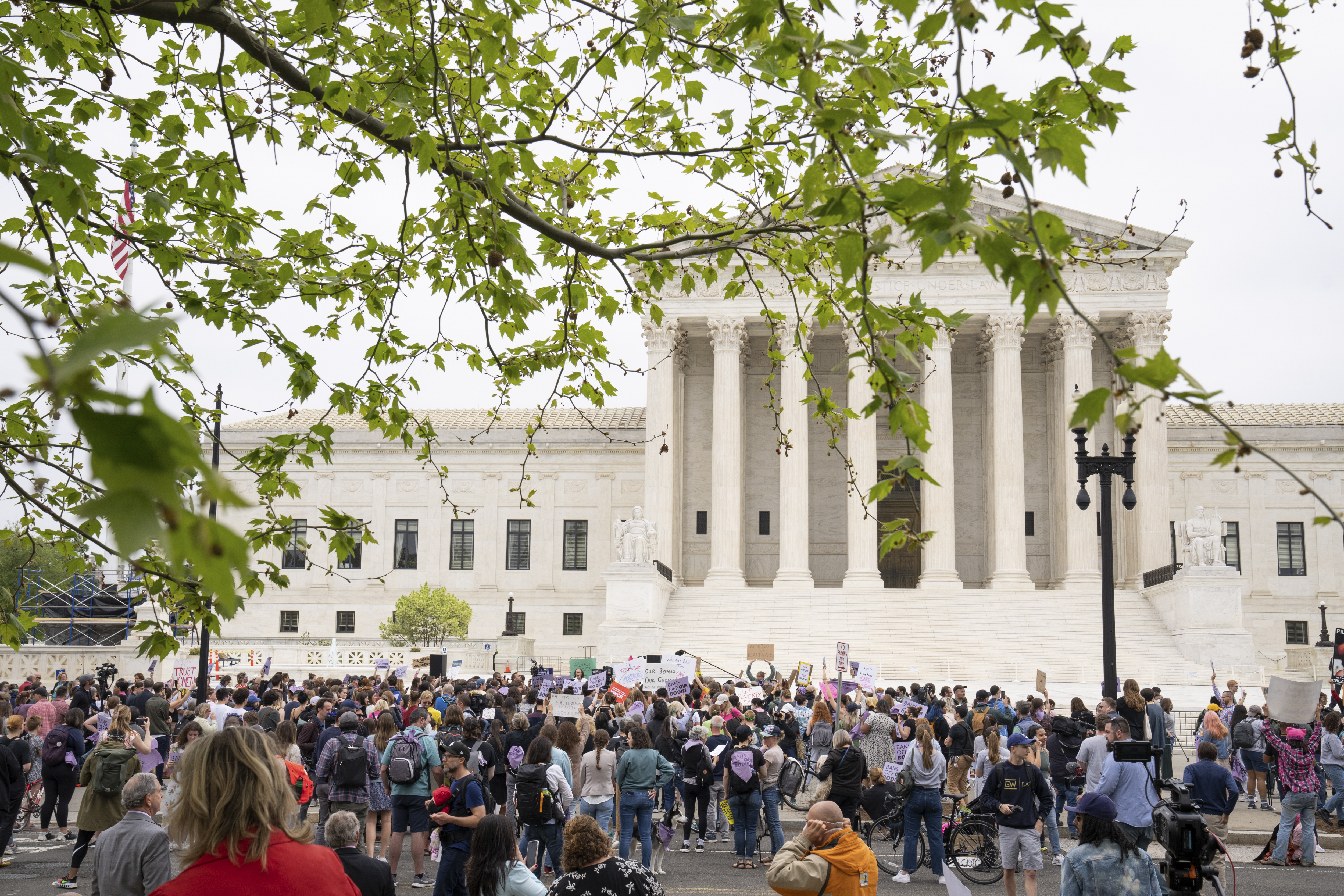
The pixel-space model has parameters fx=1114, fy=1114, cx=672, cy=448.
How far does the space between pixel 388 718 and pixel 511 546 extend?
40.9 metres

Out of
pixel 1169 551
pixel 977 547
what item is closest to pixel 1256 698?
pixel 1169 551

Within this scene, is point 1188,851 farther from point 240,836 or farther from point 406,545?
point 406,545

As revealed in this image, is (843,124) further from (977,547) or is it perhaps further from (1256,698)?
(977,547)

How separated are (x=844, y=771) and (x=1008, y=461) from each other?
33891 mm

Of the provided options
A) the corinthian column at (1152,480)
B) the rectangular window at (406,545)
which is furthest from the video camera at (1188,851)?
the rectangular window at (406,545)

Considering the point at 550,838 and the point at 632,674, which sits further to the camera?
the point at 632,674

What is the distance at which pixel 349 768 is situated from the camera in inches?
502

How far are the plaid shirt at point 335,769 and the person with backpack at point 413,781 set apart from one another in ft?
1.82

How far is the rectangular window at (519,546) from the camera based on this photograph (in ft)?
176

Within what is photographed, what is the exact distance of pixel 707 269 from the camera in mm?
9023

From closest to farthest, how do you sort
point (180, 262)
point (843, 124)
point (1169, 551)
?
point (843, 124)
point (180, 262)
point (1169, 551)

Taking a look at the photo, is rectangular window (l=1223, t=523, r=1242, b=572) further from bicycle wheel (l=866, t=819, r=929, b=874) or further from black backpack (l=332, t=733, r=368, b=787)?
black backpack (l=332, t=733, r=368, b=787)

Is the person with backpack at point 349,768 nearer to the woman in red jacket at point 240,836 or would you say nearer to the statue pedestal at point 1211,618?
the woman in red jacket at point 240,836

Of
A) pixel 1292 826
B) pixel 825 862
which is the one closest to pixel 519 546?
pixel 1292 826
